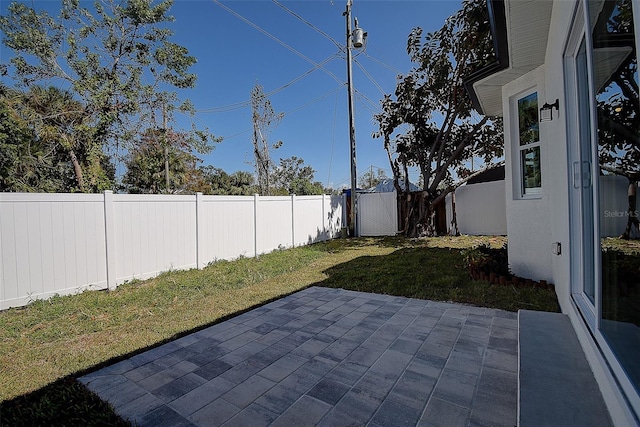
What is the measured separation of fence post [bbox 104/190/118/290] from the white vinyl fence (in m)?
0.01

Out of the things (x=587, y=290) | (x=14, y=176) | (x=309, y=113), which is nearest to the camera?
(x=587, y=290)

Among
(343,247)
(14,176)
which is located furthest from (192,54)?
(343,247)

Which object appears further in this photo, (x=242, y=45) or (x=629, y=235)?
(x=242, y=45)

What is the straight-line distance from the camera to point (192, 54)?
953 centimetres

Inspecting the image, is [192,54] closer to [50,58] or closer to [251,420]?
[50,58]

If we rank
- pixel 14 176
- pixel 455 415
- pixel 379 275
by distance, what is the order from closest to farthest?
pixel 455 415
pixel 379 275
pixel 14 176

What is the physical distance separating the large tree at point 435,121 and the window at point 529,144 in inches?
159

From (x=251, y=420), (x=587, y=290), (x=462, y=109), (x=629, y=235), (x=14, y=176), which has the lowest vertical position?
(x=251, y=420)

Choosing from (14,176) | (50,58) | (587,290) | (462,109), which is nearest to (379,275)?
(587,290)

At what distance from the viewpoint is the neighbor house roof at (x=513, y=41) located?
282 centimetres

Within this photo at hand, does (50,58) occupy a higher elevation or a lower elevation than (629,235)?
higher

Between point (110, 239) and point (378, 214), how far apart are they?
8.70 metres

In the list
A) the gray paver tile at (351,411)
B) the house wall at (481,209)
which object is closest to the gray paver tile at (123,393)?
the gray paver tile at (351,411)

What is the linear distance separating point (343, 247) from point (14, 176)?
9.06 meters
